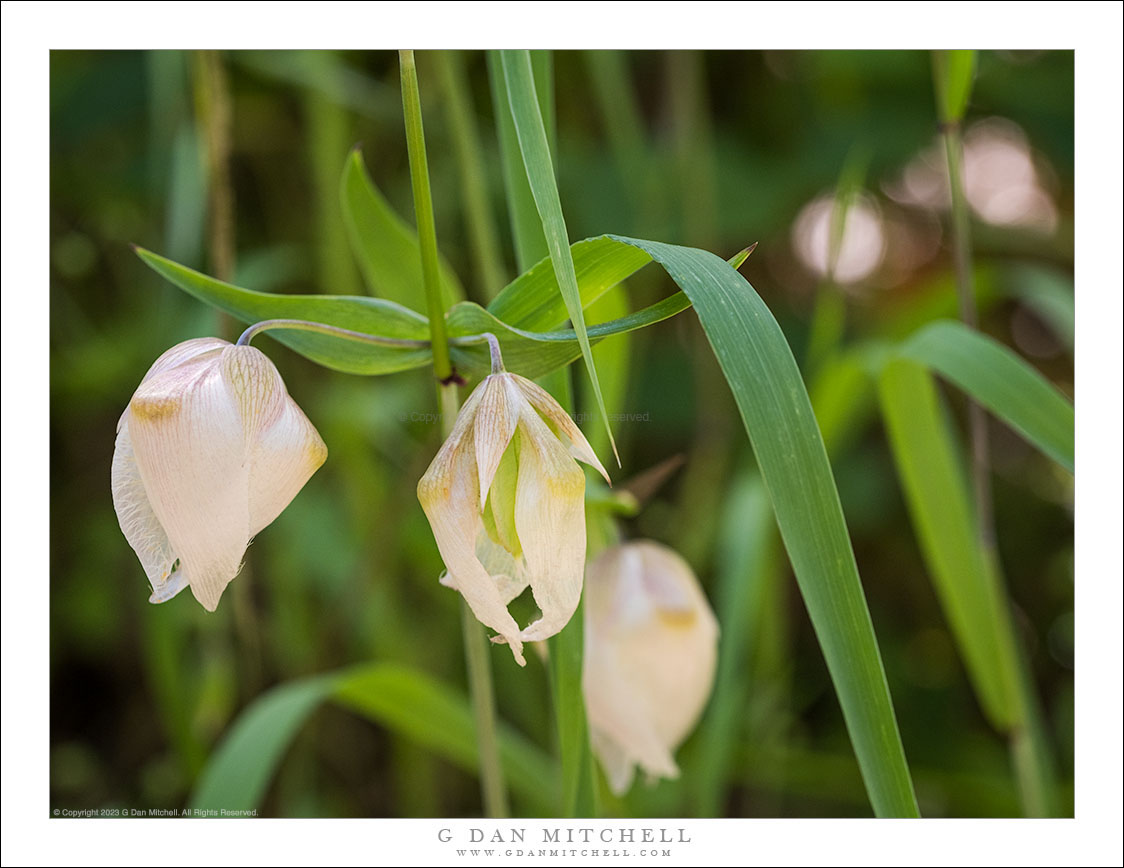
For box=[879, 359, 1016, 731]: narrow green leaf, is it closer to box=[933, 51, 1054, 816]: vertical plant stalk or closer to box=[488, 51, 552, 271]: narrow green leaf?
box=[933, 51, 1054, 816]: vertical plant stalk

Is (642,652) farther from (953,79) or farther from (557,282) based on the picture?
(953,79)

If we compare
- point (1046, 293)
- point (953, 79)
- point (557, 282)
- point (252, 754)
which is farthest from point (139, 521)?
point (1046, 293)

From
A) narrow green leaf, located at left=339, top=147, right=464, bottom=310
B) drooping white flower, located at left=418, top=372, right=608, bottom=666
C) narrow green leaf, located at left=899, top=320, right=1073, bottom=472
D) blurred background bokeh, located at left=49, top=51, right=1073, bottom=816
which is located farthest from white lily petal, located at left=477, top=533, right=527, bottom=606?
blurred background bokeh, located at left=49, top=51, right=1073, bottom=816

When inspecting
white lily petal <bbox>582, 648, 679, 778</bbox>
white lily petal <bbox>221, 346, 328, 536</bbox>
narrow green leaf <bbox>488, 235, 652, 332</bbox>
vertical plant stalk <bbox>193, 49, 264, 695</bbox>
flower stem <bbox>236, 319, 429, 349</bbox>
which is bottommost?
white lily petal <bbox>582, 648, 679, 778</bbox>

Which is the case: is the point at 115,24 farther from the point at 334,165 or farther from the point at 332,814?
the point at 332,814

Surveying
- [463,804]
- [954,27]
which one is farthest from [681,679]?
[463,804]

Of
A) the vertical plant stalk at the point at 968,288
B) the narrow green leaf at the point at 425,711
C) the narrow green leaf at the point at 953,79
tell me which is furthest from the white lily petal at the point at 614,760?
the narrow green leaf at the point at 953,79

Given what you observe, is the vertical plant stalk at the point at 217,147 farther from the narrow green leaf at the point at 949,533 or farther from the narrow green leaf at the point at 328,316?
the narrow green leaf at the point at 949,533
